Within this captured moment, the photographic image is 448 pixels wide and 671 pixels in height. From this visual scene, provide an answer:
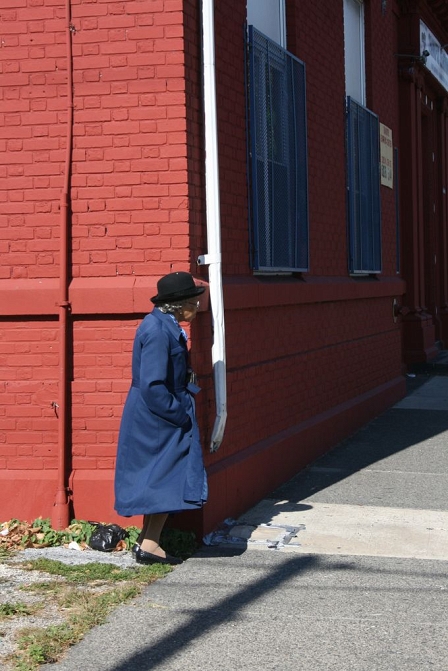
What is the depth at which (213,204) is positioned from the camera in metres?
7.19

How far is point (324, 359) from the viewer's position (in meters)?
10.5

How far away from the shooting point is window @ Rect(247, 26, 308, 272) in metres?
8.30

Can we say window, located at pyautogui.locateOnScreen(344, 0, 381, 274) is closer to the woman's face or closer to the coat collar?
the woman's face

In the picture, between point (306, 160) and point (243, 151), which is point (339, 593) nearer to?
point (243, 151)

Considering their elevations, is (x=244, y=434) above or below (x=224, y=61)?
below

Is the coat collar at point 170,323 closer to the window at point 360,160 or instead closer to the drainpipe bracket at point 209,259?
the drainpipe bracket at point 209,259

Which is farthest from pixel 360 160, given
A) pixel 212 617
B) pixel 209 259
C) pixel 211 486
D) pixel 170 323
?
pixel 212 617

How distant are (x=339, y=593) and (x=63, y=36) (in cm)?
375

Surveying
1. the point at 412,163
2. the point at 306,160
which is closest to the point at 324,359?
the point at 306,160

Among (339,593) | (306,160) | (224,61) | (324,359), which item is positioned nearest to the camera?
(339,593)

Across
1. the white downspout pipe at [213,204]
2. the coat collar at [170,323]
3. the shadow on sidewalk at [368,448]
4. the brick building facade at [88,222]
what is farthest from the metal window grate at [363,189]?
the coat collar at [170,323]

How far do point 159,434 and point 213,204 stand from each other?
1641 millimetres

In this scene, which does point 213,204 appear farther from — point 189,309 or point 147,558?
point 147,558

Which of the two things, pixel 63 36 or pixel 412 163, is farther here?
pixel 412 163
